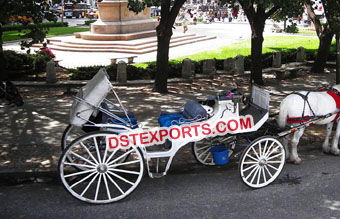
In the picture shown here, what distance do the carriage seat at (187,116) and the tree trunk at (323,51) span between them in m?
12.6

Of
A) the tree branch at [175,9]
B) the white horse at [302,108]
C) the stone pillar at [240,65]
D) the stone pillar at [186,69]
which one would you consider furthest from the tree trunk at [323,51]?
the white horse at [302,108]

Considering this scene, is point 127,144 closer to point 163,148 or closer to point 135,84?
point 163,148

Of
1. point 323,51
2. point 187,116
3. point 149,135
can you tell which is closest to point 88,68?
point 323,51

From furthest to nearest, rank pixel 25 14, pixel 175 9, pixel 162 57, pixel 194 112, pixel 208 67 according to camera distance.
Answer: pixel 208 67, pixel 162 57, pixel 175 9, pixel 25 14, pixel 194 112

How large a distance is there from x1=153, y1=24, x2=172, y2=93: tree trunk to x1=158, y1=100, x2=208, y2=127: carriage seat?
6781 mm

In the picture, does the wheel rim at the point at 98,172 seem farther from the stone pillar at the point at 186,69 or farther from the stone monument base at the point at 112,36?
the stone monument base at the point at 112,36

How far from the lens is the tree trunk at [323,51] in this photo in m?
17.4

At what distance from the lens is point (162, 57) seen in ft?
44.6

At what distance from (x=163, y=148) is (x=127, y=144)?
853 mm

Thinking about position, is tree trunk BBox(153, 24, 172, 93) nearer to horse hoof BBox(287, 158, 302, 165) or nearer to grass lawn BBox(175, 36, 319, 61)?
grass lawn BBox(175, 36, 319, 61)

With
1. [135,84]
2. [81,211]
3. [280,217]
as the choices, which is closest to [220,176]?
[280,217]

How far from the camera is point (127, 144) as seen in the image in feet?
19.5

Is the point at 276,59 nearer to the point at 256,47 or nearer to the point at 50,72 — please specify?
the point at 256,47

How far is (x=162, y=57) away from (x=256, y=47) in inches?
144
